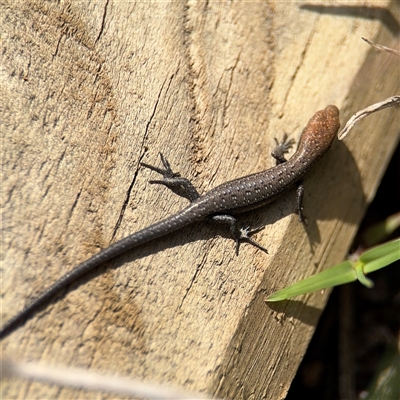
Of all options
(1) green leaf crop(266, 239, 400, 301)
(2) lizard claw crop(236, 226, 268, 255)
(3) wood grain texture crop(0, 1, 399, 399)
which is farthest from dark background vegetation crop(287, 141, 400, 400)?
(2) lizard claw crop(236, 226, 268, 255)

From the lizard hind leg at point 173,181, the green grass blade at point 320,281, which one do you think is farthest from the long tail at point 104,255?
the green grass blade at point 320,281

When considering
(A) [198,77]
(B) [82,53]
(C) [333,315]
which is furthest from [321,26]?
(C) [333,315]

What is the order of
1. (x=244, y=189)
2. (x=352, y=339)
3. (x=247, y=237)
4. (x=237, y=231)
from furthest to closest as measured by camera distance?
(x=352, y=339) < (x=244, y=189) < (x=237, y=231) < (x=247, y=237)

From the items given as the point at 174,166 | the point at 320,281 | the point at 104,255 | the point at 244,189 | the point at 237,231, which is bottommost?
the point at 320,281

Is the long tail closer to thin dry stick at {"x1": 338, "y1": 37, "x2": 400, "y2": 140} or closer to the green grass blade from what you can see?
the green grass blade

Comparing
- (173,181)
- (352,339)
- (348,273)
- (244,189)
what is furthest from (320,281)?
(352,339)

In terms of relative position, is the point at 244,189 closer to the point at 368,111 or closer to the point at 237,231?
the point at 237,231
